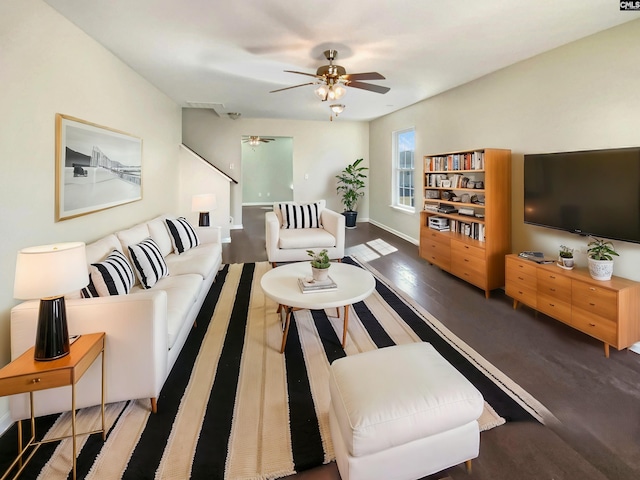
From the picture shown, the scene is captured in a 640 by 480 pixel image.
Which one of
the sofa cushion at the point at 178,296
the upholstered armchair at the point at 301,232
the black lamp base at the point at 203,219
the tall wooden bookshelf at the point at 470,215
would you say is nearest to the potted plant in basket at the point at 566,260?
the tall wooden bookshelf at the point at 470,215

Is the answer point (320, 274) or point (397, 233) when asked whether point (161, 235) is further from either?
point (397, 233)

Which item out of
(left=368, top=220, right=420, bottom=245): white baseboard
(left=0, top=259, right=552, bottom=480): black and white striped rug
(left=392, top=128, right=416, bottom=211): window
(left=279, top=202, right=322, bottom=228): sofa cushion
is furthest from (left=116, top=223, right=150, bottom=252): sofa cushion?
(left=392, top=128, right=416, bottom=211): window

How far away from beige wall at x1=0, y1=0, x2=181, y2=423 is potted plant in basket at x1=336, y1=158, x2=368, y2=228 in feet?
17.2

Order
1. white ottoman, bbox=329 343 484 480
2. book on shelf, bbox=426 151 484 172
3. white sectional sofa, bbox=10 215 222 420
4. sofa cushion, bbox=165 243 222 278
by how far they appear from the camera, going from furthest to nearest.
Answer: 1. book on shelf, bbox=426 151 484 172
2. sofa cushion, bbox=165 243 222 278
3. white sectional sofa, bbox=10 215 222 420
4. white ottoman, bbox=329 343 484 480

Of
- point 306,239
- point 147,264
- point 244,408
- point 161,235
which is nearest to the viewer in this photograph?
point 244,408

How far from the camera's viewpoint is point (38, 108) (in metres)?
2.13

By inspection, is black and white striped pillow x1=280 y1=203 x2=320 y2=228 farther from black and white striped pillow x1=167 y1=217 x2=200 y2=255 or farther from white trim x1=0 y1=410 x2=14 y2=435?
white trim x1=0 y1=410 x2=14 y2=435

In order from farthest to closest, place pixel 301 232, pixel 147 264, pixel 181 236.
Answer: pixel 301 232 → pixel 181 236 → pixel 147 264

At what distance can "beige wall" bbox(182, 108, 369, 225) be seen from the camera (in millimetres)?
7062

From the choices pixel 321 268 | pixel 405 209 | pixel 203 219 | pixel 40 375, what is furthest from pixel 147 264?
pixel 405 209

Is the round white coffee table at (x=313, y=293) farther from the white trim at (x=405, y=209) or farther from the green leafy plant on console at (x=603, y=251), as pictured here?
the white trim at (x=405, y=209)

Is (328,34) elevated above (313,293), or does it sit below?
above

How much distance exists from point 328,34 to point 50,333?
2.93m

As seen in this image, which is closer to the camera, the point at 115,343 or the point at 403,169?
the point at 115,343
